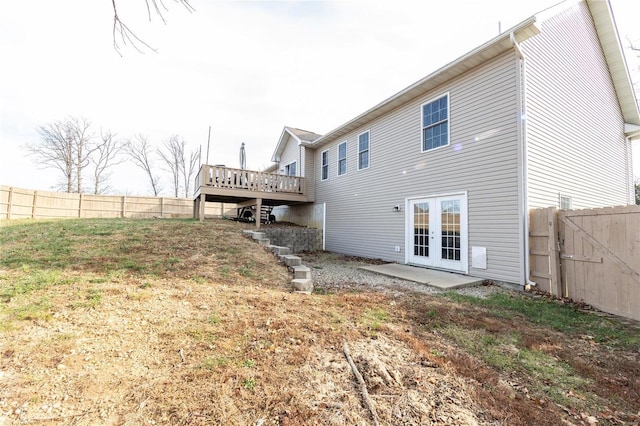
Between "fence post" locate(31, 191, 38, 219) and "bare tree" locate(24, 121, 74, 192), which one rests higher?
"bare tree" locate(24, 121, 74, 192)

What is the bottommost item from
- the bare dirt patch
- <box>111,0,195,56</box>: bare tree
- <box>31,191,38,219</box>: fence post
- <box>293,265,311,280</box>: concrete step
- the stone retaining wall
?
the bare dirt patch

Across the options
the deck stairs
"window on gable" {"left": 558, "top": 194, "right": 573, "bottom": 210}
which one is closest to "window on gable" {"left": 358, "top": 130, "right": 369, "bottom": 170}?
the deck stairs

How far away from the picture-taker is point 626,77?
9.14 metres

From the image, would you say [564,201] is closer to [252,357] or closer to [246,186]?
[252,357]

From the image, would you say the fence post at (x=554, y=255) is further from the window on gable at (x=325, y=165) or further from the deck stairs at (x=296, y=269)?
the window on gable at (x=325, y=165)

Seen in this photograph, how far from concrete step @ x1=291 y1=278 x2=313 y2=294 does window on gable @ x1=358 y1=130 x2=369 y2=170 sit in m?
6.15

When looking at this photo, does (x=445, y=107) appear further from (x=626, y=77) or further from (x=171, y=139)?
(x=171, y=139)

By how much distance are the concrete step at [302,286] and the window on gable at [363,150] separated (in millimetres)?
6154

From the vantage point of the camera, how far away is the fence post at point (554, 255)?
5316mm

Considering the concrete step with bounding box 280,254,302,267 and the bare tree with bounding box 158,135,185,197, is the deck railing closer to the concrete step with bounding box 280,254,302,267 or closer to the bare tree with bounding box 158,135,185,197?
the concrete step with bounding box 280,254,302,267

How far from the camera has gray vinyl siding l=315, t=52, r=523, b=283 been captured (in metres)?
6.05

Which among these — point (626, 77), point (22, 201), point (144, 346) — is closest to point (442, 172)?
point (144, 346)

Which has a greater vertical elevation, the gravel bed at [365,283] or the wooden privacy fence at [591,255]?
the wooden privacy fence at [591,255]

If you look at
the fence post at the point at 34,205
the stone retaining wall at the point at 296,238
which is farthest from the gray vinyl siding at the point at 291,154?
the fence post at the point at 34,205
